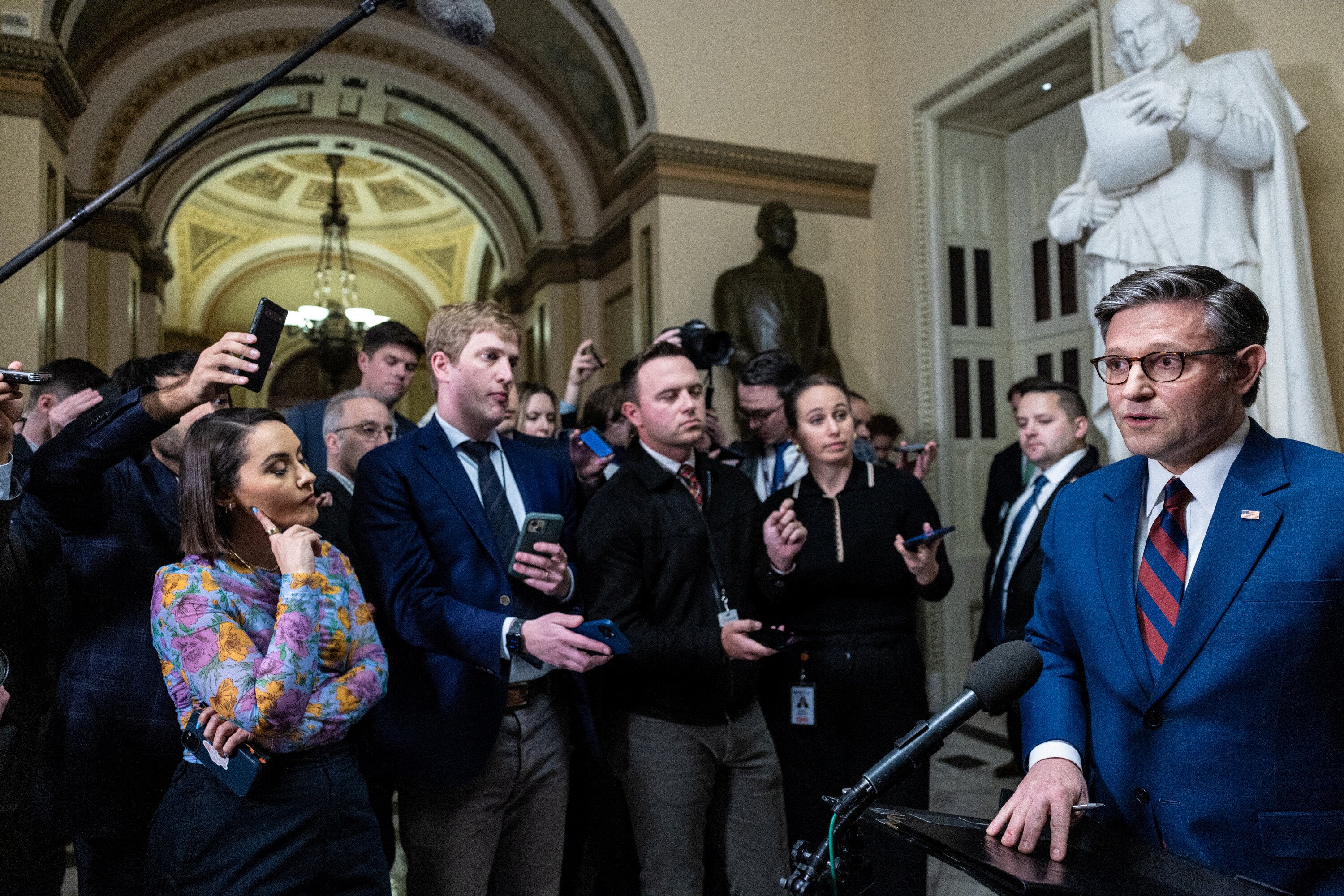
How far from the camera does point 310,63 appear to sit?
8.22 metres

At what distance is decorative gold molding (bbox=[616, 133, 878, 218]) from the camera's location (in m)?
6.48

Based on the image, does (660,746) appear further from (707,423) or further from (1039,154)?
(1039,154)

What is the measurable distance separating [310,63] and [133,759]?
25.1ft

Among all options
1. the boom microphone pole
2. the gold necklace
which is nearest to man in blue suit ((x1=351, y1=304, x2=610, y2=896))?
the gold necklace

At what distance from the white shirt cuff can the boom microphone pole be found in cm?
190

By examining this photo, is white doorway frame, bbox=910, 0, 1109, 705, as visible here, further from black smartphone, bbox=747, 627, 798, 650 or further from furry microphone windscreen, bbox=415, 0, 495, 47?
furry microphone windscreen, bbox=415, 0, 495, 47

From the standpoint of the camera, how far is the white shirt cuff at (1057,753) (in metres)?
1.50

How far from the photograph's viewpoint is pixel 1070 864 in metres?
1.22

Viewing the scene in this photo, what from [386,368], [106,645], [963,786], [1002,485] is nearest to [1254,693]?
[106,645]

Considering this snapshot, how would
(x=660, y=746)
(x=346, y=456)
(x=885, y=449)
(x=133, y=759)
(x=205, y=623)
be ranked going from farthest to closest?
(x=885, y=449), (x=346, y=456), (x=660, y=746), (x=133, y=759), (x=205, y=623)

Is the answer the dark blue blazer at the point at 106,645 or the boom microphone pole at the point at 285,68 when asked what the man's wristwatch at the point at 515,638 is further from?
the boom microphone pole at the point at 285,68

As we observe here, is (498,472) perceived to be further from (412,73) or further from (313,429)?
(412,73)

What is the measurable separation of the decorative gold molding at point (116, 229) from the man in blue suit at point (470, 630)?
21.2 ft

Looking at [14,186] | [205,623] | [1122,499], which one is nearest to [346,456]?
[205,623]
